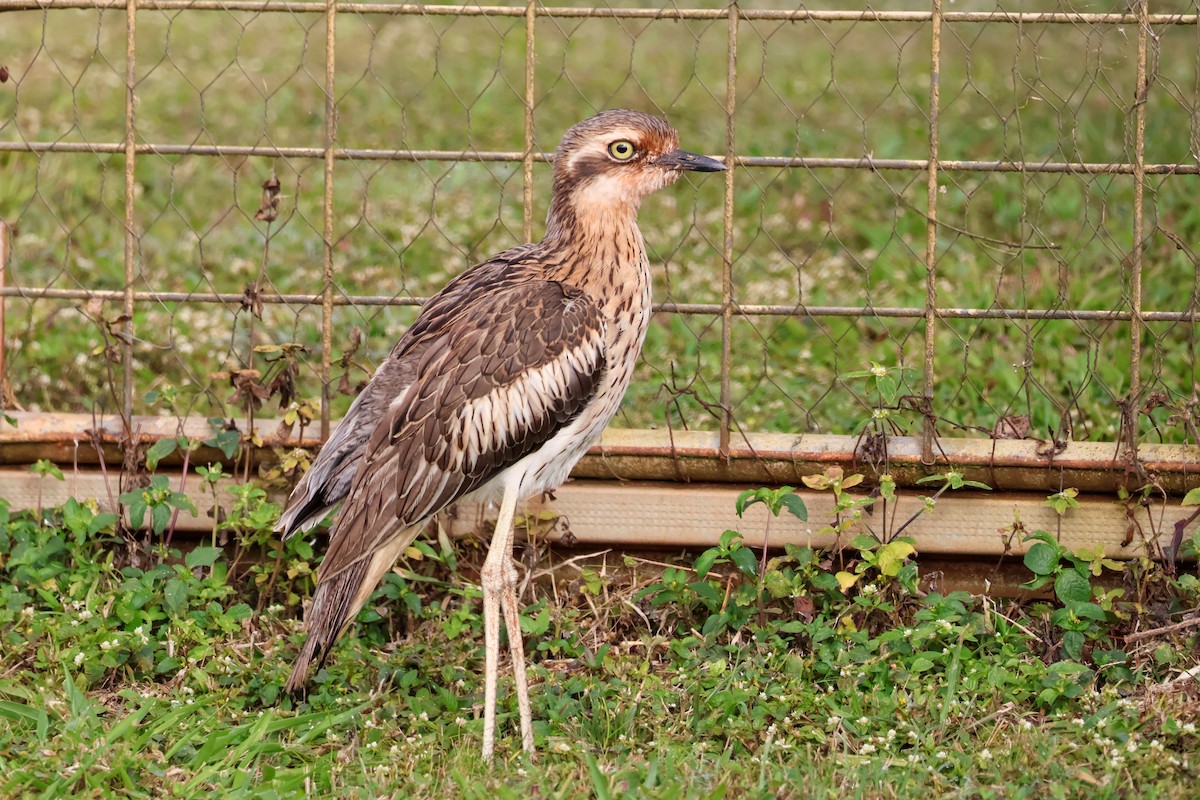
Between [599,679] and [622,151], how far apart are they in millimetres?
1826

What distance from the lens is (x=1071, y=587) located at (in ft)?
16.4

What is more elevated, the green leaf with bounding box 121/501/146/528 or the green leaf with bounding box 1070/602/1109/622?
the green leaf with bounding box 121/501/146/528

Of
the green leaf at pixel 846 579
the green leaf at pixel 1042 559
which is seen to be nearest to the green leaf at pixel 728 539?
the green leaf at pixel 846 579

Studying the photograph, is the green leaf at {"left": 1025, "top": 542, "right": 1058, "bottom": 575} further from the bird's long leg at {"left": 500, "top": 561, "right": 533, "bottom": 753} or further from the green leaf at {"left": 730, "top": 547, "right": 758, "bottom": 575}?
the bird's long leg at {"left": 500, "top": 561, "right": 533, "bottom": 753}

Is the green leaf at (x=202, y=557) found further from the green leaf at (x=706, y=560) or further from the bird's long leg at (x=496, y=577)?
the green leaf at (x=706, y=560)

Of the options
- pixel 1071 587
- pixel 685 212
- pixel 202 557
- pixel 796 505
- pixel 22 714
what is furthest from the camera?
pixel 685 212

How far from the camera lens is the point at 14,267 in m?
8.09

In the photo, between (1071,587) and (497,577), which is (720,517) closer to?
(497,577)

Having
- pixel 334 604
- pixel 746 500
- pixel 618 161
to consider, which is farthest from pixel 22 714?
pixel 618 161

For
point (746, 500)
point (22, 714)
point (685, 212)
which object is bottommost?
point (22, 714)

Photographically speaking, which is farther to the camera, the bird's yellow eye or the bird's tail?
the bird's yellow eye

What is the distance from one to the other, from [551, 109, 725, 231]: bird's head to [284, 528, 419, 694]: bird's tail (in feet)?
4.30

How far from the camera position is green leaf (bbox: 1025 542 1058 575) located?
5.04 meters

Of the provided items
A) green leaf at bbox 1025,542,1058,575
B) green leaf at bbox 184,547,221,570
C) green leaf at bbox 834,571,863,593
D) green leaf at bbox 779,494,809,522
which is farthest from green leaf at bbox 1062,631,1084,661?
green leaf at bbox 184,547,221,570
